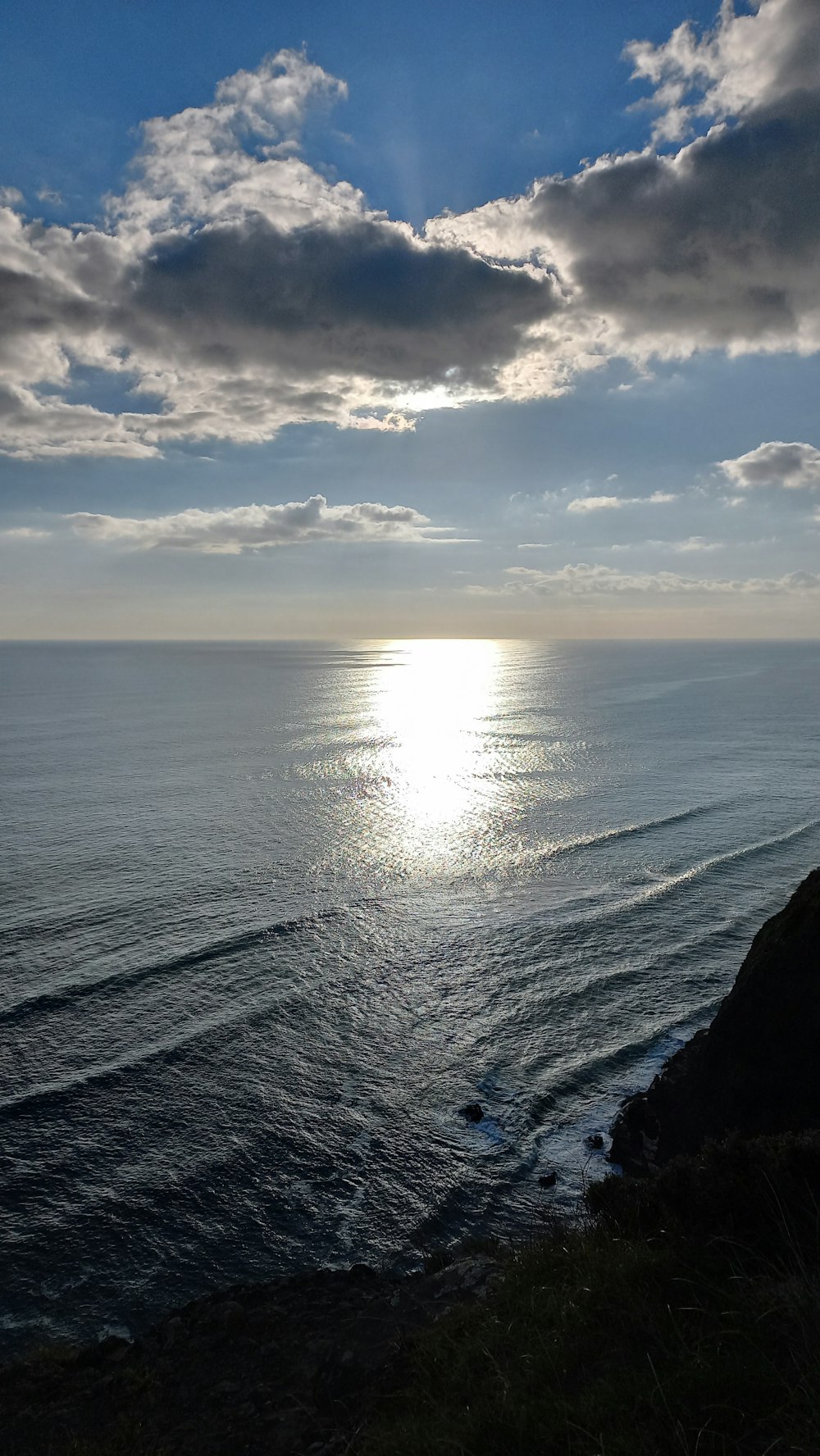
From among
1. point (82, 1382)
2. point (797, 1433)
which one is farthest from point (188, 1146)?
point (797, 1433)

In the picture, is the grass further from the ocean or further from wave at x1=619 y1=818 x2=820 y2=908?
wave at x1=619 y1=818 x2=820 y2=908

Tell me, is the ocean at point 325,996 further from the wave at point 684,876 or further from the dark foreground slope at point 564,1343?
the dark foreground slope at point 564,1343

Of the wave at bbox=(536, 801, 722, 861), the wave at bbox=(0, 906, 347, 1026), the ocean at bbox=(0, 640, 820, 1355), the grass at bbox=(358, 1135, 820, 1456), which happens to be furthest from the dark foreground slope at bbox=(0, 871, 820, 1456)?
the wave at bbox=(536, 801, 722, 861)

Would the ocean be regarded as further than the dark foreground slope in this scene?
Yes

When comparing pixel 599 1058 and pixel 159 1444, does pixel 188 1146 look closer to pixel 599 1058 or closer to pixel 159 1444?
pixel 159 1444

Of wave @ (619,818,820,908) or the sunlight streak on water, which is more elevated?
wave @ (619,818,820,908)

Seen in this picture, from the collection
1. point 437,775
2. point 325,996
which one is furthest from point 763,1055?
point 437,775
